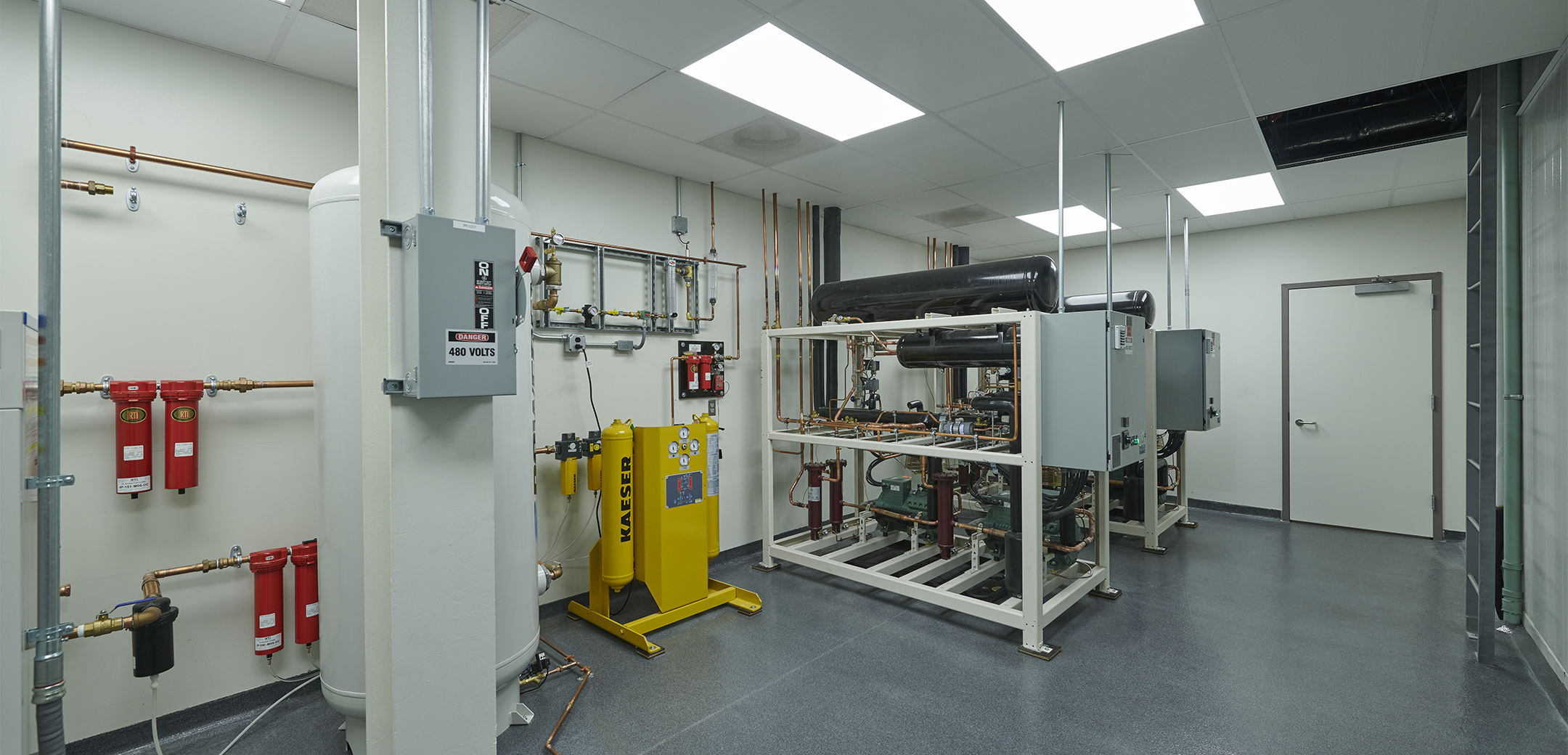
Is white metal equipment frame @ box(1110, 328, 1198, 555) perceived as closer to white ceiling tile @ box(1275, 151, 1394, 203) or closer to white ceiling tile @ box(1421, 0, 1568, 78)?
white ceiling tile @ box(1275, 151, 1394, 203)

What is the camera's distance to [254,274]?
2482mm

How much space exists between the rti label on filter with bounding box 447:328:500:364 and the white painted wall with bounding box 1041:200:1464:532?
231 inches

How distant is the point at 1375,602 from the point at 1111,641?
1785 mm

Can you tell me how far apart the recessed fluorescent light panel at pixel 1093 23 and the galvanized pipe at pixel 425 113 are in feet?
5.87

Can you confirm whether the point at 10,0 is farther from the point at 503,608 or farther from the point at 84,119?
Result: the point at 503,608

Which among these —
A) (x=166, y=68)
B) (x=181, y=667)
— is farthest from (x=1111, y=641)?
(x=166, y=68)

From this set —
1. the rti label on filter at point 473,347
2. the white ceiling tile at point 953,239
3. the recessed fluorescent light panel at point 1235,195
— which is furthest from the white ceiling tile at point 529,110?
the recessed fluorescent light panel at point 1235,195

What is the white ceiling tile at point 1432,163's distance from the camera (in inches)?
140

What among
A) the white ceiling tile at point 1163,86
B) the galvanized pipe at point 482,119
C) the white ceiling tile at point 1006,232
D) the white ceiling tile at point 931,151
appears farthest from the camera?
the white ceiling tile at point 1006,232

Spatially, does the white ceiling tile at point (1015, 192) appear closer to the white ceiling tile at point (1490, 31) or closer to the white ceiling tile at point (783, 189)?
the white ceiling tile at point (783, 189)

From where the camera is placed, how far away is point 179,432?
224cm

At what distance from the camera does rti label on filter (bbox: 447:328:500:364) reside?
131 cm

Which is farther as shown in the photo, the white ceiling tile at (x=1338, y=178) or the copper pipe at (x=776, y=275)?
the copper pipe at (x=776, y=275)

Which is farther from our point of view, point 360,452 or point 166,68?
point 166,68
